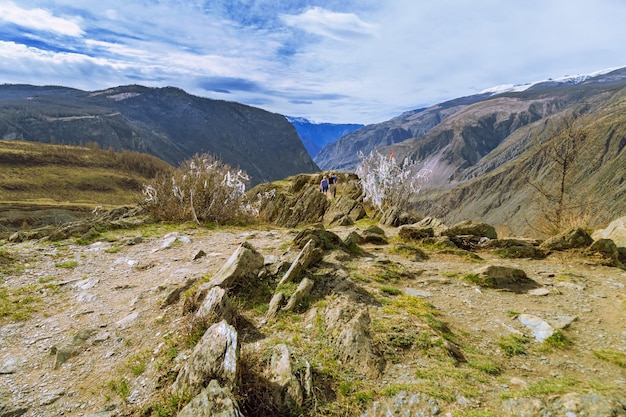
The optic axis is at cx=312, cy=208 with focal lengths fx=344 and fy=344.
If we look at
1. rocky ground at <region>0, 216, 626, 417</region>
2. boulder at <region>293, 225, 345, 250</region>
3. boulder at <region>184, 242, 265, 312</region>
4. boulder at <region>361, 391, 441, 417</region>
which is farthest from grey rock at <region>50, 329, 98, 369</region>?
boulder at <region>293, 225, 345, 250</region>

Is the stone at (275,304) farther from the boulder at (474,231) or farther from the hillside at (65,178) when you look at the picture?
the hillside at (65,178)

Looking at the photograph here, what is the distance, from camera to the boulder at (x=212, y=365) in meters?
4.36

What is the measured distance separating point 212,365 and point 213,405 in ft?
2.47

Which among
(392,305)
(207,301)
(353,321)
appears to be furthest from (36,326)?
(392,305)

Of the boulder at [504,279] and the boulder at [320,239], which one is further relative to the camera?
the boulder at [320,239]

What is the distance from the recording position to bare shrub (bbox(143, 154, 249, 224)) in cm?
1712

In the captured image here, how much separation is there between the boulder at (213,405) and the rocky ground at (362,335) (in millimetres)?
363

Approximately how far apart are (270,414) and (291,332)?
1877 millimetres

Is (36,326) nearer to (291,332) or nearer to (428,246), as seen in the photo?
(291,332)

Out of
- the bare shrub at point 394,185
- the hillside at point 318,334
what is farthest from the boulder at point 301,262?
the bare shrub at point 394,185

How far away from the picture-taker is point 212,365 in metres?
4.54

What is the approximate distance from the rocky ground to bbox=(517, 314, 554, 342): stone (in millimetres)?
30

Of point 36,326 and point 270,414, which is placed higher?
point 270,414

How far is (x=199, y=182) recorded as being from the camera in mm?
17688
